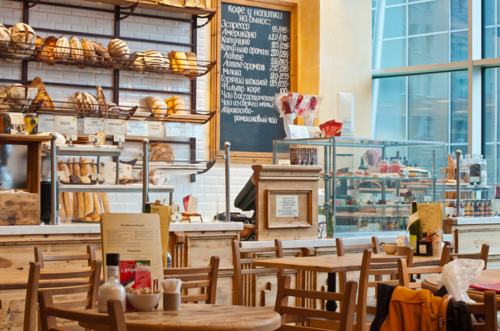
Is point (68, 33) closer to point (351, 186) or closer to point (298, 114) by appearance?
point (298, 114)

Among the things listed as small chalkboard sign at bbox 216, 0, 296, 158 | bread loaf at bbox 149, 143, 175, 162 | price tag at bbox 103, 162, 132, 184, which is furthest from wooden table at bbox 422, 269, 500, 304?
small chalkboard sign at bbox 216, 0, 296, 158

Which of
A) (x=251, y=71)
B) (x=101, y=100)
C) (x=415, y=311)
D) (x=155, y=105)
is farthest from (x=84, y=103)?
(x=415, y=311)

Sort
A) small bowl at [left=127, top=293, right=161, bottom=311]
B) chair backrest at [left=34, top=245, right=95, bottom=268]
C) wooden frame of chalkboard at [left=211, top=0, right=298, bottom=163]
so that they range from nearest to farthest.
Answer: small bowl at [left=127, top=293, right=161, bottom=311], chair backrest at [left=34, top=245, right=95, bottom=268], wooden frame of chalkboard at [left=211, top=0, right=298, bottom=163]

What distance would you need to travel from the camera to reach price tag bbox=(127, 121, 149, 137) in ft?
26.9

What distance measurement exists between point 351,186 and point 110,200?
269 cm

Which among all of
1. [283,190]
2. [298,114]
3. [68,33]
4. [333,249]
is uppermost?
[68,33]

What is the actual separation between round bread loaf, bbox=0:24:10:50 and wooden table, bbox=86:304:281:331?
4.85m

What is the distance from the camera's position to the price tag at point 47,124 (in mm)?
7668

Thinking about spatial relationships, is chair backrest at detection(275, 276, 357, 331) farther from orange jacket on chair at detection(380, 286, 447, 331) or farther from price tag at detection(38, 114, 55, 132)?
price tag at detection(38, 114, 55, 132)

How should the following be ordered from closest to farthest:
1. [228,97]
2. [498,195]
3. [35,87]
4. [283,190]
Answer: [283,190] → [35,87] → [498,195] → [228,97]

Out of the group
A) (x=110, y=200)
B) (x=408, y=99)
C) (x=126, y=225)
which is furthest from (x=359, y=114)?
(x=126, y=225)

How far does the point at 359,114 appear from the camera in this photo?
10.1 m

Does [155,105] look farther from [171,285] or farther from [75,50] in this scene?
[171,285]

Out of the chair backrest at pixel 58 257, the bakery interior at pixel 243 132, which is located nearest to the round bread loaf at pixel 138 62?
the bakery interior at pixel 243 132
